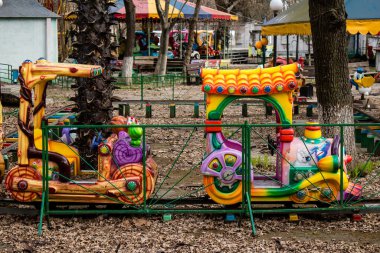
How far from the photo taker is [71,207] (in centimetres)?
909

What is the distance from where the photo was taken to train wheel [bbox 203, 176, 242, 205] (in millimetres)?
8664

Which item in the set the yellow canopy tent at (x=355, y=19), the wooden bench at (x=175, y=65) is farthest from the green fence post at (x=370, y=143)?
the wooden bench at (x=175, y=65)

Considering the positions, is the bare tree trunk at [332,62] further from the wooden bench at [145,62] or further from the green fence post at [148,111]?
Result: the wooden bench at [145,62]

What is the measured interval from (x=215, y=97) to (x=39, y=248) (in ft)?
8.63

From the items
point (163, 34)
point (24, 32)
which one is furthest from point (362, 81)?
point (24, 32)

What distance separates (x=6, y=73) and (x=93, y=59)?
1615cm

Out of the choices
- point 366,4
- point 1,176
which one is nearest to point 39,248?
point 1,176

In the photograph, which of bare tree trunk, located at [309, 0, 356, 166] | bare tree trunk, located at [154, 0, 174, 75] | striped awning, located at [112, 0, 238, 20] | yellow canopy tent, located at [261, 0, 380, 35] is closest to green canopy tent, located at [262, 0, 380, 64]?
yellow canopy tent, located at [261, 0, 380, 35]

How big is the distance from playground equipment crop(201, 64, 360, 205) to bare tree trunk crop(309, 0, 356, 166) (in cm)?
227

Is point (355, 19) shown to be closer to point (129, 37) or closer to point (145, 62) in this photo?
point (129, 37)

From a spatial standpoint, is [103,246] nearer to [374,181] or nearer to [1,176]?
[1,176]

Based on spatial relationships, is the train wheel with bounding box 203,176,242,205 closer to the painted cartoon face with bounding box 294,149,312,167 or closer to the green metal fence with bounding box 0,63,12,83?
the painted cartoon face with bounding box 294,149,312,167

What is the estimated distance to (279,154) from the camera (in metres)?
8.73

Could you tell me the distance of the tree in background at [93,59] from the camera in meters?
11.8
